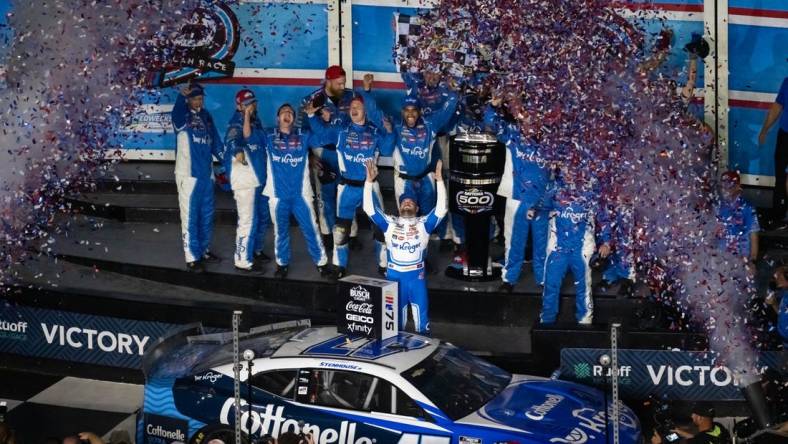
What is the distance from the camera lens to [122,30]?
13.2 m

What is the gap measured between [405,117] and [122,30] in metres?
2.71

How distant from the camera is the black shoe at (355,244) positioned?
1505cm

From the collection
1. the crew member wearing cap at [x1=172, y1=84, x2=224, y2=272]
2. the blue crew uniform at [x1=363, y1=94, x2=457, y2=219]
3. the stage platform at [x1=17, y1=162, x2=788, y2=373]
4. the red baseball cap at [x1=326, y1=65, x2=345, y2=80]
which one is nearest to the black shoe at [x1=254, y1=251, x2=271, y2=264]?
the stage platform at [x1=17, y1=162, x2=788, y2=373]

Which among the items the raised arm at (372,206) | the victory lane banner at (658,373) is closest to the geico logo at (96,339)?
the raised arm at (372,206)

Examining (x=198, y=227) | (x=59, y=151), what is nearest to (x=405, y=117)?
A: (x=198, y=227)

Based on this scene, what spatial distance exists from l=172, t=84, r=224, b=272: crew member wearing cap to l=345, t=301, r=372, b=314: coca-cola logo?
3016 mm

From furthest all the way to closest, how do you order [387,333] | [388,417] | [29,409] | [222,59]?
[222,59] < [29,409] < [387,333] < [388,417]

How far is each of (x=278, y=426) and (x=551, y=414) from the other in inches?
79.3

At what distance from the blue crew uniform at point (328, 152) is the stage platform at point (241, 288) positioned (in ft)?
1.41

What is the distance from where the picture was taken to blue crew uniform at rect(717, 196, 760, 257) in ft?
40.1

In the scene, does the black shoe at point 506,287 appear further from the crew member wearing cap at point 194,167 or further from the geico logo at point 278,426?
the geico logo at point 278,426

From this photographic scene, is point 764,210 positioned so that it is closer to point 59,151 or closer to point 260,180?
point 260,180

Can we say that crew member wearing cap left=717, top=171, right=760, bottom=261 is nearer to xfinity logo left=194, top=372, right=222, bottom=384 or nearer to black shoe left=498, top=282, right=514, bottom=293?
black shoe left=498, top=282, right=514, bottom=293

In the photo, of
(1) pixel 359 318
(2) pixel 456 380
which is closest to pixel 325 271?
(1) pixel 359 318
